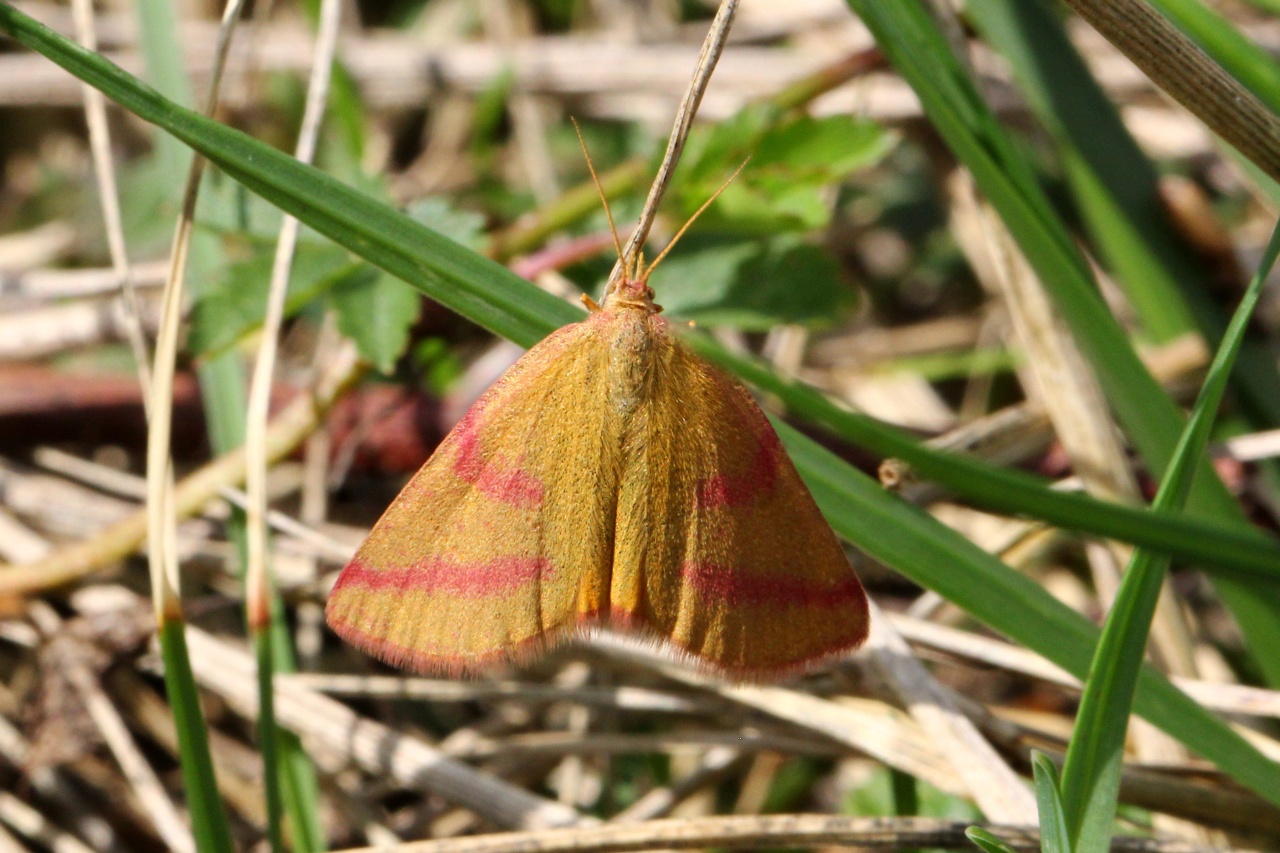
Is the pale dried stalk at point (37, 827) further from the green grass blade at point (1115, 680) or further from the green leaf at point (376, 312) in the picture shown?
the green grass blade at point (1115, 680)

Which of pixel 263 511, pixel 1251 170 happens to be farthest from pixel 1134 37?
pixel 263 511

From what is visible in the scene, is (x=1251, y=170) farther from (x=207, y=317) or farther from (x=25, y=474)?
(x=25, y=474)

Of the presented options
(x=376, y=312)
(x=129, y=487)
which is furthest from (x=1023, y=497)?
(x=129, y=487)

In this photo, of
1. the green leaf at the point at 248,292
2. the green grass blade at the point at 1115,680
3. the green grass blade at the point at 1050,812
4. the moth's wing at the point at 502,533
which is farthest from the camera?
the green leaf at the point at 248,292

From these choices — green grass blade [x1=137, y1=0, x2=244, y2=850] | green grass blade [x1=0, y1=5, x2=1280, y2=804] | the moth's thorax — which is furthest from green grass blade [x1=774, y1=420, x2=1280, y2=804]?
green grass blade [x1=137, y1=0, x2=244, y2=850]

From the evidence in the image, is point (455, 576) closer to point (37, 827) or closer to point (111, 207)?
point (111, 207)

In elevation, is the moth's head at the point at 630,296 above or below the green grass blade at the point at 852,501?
above

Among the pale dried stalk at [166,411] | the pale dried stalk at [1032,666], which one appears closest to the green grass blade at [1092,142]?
the pale dried stalk at [1032,666]
